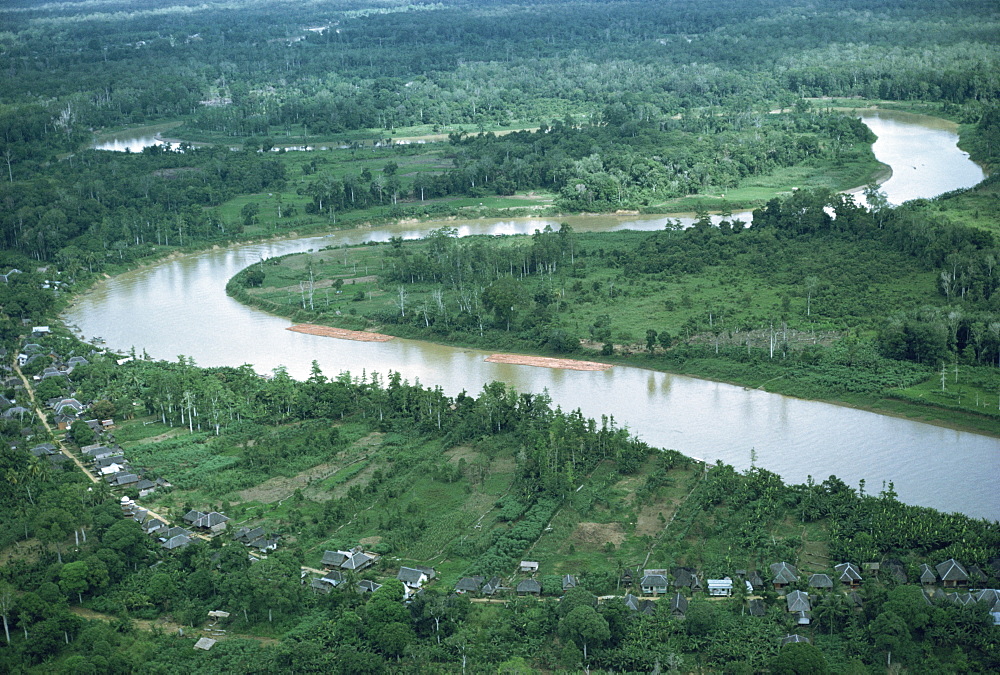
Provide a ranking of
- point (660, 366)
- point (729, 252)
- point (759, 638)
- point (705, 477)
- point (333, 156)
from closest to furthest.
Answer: point (759, 638), point (705, 477), point (660, 366), point (729, 252), point (333, 156)

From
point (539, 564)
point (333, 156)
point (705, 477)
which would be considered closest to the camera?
point (539, 564)

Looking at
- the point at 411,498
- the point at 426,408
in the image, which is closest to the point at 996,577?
the point at 411,498

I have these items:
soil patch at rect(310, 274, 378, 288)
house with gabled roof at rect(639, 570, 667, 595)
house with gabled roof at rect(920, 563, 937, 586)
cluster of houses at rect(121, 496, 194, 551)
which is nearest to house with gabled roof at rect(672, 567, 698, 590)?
house with gabled roof at rect(639, 570, 667, 595)

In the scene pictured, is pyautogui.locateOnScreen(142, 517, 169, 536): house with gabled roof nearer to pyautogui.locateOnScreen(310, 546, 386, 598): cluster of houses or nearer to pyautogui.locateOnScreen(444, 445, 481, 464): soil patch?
pyautogui.locateOnScreen(310, 546, 386, 598): cluster of houses

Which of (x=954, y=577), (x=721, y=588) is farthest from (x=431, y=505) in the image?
(x=954, y=577)

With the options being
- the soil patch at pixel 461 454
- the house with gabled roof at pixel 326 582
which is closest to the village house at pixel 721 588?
the house with gabled roof at pixel 326 582

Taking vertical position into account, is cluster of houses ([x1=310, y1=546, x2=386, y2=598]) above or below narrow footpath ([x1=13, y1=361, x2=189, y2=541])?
below

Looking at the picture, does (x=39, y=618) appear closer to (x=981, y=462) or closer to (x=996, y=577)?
(x=996, y=577)
